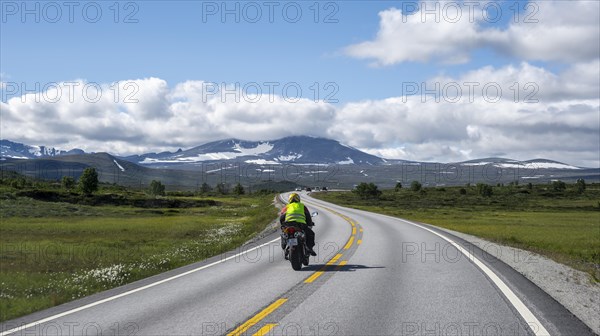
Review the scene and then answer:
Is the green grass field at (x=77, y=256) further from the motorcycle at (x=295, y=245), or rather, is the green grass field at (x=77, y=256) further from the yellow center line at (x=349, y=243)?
the yellow center line at (x=349, y=243)

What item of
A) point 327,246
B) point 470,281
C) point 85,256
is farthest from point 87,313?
point 85,256

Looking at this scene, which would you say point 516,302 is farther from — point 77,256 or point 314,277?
point 77,256

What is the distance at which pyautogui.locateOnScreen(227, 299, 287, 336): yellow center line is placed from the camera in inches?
294

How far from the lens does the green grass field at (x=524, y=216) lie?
28.3 metres

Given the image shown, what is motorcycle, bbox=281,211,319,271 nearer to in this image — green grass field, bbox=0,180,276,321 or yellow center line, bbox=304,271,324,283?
yellow center line, bbox=304,271,324,283

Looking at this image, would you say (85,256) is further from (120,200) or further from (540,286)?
(120,200)

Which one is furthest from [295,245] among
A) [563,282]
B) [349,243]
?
[349,243]

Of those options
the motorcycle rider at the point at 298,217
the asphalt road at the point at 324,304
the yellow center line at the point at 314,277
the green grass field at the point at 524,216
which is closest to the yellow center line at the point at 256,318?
the asphalt road at the point at 324,304

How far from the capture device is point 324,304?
360 inches

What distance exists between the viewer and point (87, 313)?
906 centimetres

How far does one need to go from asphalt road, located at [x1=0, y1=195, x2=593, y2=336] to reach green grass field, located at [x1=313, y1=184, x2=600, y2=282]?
417 centimetres

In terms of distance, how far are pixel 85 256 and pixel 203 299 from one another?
1678 centimetres

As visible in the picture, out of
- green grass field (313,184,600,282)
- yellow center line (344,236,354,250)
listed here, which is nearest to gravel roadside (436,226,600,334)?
green grass field (313,184,600,282)

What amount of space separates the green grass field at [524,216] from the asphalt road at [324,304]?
4.17 metres
